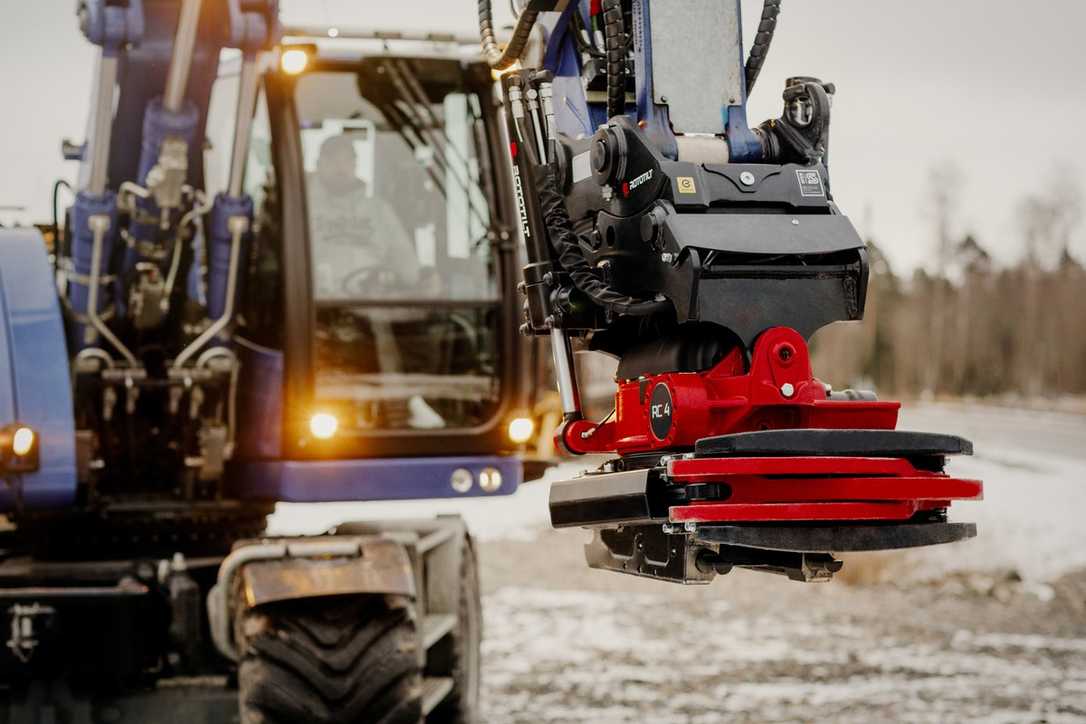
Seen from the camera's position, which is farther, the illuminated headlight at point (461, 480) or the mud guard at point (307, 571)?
the illuminated headlight at point (461, 480)

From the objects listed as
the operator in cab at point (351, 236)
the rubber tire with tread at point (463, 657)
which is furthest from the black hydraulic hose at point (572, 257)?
the rubber tire with tread at point (463, 657)

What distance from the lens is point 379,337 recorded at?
675cm

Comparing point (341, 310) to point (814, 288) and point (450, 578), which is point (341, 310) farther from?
A: point (814, 288)

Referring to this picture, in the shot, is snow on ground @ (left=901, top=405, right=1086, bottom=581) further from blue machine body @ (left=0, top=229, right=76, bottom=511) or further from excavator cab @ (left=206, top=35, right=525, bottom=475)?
blue machine body @ (left=0, top=229, right=76, bottom=511)

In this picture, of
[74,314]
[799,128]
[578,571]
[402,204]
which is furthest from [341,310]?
[578,571]

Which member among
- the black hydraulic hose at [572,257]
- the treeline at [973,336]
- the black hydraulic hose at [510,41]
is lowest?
the treeline at [973,336]

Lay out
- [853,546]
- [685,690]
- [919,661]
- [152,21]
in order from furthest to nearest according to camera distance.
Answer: [919,661] → [685,690] → [152,21] → [853,546]

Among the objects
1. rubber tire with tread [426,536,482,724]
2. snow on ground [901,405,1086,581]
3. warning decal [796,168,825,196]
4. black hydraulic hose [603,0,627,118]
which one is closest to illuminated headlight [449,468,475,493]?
rubber tire with tread [426,536,482,724]

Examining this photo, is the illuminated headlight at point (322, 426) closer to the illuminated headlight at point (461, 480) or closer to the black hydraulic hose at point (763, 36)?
the illuminated headlight at point (461, 480)

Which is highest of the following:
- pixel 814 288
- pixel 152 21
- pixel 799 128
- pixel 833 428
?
pixel 152 21

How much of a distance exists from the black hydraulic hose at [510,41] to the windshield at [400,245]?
2157 mm

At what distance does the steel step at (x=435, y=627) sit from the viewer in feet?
21.7

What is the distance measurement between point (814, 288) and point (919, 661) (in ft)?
19.1

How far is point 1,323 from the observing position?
611 cm
